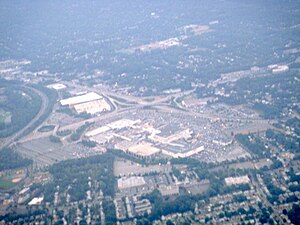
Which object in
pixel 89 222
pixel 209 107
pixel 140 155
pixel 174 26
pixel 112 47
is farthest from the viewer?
pixel 174 26

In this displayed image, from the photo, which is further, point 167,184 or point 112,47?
point 112,47

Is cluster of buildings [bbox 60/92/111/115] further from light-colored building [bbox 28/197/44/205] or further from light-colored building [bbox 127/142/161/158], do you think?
light-colored building [bbox 28/197/44/205]

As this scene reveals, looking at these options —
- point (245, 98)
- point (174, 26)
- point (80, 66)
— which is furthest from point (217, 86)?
point (174, 26)

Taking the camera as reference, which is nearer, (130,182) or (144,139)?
(130,182)

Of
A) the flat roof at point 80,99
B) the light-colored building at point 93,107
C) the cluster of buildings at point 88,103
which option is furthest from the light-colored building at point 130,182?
the flat roof at point 80,99

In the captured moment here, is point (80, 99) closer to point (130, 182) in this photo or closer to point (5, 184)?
point (5, 184)

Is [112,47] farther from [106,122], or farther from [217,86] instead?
[106,122]

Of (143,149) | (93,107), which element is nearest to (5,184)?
(143,149)

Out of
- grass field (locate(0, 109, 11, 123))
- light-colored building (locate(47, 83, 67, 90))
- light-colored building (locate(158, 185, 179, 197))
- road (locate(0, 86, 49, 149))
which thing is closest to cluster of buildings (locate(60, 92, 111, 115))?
road (locate(0, 86, 49, 149))

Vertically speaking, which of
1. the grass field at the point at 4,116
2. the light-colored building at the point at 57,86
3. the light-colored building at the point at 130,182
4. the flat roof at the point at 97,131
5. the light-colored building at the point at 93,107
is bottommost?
the light-colored building at the point at 57,86

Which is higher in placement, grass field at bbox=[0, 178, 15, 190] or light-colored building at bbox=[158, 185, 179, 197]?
light-colored building at bbox=[158, 185, 179, 197]

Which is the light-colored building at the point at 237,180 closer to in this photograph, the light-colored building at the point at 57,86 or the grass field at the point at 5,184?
the grass field at the point at 5,184
